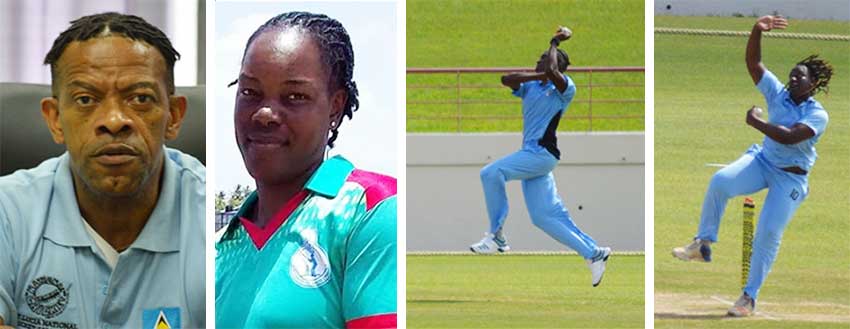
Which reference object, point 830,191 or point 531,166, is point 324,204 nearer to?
point 531,166

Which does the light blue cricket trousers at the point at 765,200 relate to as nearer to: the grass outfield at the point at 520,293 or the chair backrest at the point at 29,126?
the grass outfield at the point at 520,293

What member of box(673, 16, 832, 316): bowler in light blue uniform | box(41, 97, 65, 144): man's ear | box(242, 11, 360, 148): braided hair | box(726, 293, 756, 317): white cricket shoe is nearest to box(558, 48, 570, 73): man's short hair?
box(673, 16, 832, 316): bowler in light blue uniform

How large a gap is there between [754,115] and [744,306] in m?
0.80

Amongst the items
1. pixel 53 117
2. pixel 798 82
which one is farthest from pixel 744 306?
pixel 53 117

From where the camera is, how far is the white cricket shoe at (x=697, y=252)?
6875mm

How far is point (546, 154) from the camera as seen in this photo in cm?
701

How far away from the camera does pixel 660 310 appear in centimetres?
696

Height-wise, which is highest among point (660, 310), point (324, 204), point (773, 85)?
point (773, 85)

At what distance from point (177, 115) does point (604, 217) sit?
6.19 feet

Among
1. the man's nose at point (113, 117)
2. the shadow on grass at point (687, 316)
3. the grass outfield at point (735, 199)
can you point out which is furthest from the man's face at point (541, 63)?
the man's nose at point (113, 117)

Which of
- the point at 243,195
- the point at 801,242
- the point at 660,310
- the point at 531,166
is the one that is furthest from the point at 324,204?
the point at 801,242

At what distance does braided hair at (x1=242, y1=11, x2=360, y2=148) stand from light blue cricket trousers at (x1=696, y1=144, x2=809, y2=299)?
5.33 feet

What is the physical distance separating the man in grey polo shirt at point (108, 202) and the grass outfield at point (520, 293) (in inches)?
55.9

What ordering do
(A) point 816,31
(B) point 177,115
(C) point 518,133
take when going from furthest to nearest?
(C) point 518,133 < (A) point 816,31 < (B) point 177,115
